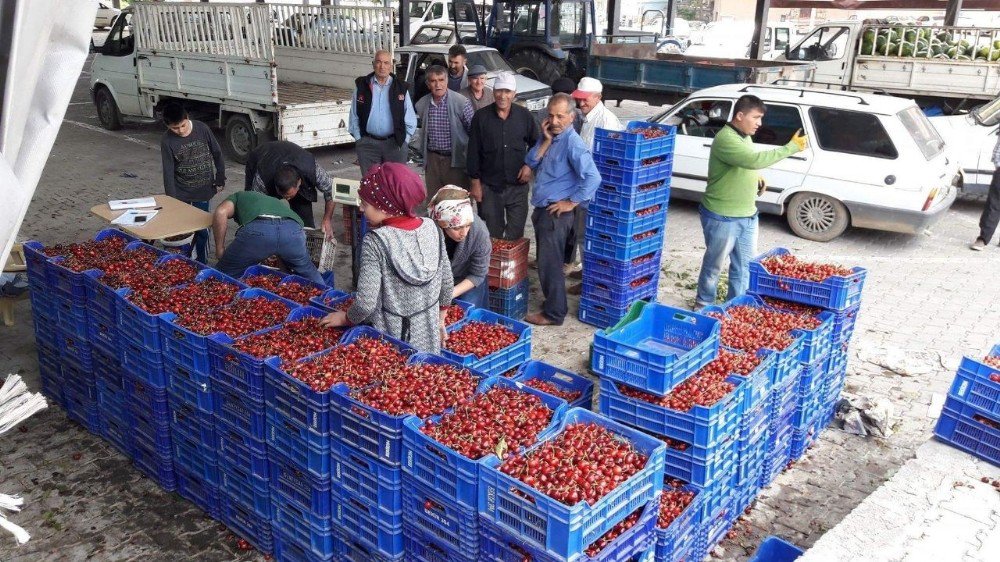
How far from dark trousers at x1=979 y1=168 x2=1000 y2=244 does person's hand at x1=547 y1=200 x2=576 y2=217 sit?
5.86 m

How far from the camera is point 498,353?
4805 mm

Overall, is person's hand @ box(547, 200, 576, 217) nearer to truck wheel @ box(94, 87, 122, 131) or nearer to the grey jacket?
the grey jacket

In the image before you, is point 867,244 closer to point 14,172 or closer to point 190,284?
point 190,284

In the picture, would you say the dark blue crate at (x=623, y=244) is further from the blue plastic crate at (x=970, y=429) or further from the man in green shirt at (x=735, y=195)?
the blue plastic crate at (x=970, y=429)

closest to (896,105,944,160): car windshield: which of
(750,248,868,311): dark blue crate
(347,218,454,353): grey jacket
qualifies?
(750,248,868,311): dark blue crate

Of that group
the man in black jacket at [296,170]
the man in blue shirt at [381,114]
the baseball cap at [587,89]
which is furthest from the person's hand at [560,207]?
the man in blue shirt at [381,114]

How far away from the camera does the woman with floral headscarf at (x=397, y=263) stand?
161 inches

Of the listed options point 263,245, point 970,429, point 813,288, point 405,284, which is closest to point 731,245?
point 813,288

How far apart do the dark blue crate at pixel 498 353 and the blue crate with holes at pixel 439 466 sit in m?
1.12

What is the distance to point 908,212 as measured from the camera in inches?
360

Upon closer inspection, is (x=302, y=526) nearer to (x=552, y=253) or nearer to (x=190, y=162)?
(x=552, y=253)

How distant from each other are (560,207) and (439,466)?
12.7 feet

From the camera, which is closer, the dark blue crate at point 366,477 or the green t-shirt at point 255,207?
the dark blue crate at point 366,477

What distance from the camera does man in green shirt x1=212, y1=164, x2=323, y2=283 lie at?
18.2 feet
